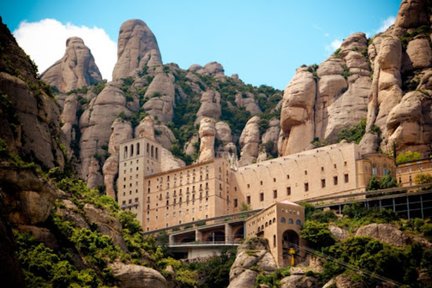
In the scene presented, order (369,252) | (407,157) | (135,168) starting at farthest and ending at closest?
(135,168)
(407,157)
(369,252)

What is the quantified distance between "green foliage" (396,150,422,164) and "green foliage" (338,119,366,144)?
994 centimetres

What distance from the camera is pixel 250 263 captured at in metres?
90.3

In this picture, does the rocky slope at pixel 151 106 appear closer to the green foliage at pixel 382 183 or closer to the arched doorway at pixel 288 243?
the green foliage at pixel 382 183

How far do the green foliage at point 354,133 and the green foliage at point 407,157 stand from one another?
9.94m

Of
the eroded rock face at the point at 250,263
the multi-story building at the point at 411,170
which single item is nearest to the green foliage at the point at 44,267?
the eroded rock face at the point at 250,263

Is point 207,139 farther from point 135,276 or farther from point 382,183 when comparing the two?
point 135,276

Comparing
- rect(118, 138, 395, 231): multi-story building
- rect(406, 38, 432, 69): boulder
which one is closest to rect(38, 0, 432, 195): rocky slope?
rect(406, 38, 432, 69): boulder

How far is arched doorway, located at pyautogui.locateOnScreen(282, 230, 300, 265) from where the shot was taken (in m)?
91.9

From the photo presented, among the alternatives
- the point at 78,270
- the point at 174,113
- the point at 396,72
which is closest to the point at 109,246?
the point at 78,270

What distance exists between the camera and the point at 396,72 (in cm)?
11719

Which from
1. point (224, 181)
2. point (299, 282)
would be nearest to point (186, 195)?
point (224, 181)

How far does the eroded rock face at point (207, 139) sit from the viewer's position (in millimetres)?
132375

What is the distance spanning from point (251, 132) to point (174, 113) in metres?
20.3

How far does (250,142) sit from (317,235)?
48.9 metres
